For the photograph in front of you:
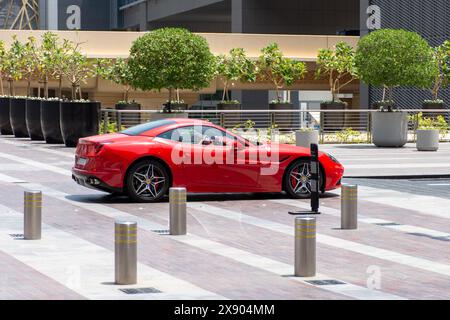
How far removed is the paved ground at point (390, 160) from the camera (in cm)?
2580

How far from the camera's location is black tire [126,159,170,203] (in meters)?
18.8

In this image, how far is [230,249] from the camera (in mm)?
13609

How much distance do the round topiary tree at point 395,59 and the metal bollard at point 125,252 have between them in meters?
27.3

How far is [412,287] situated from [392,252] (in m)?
2.50

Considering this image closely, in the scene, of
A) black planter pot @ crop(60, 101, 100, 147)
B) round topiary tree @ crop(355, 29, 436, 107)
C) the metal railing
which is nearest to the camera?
black planter pot @ crop(60, 101, 100, 147)

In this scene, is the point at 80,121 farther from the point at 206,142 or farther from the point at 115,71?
the point at 115,71

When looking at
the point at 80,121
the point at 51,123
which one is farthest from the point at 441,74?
the point at 80,121

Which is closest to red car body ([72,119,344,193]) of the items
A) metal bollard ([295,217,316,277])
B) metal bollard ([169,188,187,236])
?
metal bollard ([169,188,187,236])

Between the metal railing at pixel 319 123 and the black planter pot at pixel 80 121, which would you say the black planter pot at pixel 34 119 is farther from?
the black planter pot at pixel 80 121

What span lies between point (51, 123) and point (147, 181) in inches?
684

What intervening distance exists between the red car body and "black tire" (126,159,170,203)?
10 centimetres

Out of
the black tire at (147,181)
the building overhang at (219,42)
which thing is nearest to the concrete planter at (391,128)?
the black tire at (147,181)

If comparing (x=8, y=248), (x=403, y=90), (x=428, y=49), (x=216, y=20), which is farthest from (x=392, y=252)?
(x=216, y=20)

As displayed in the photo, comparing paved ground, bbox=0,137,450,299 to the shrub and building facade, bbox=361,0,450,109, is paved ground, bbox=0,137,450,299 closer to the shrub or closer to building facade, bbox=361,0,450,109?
the shrub
